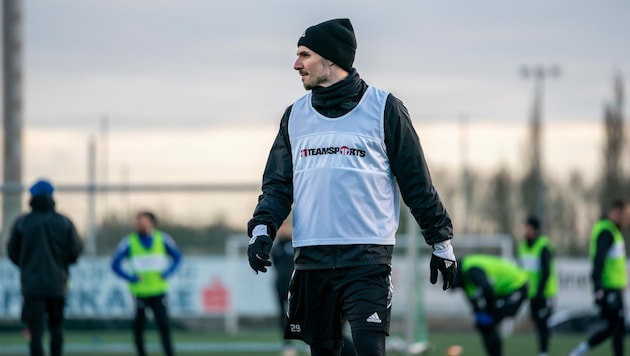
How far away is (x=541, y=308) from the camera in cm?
1717

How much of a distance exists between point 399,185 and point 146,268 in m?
9.29

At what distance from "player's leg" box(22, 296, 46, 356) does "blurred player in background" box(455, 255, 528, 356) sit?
177 inches

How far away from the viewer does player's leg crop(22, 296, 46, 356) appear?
40.5ft

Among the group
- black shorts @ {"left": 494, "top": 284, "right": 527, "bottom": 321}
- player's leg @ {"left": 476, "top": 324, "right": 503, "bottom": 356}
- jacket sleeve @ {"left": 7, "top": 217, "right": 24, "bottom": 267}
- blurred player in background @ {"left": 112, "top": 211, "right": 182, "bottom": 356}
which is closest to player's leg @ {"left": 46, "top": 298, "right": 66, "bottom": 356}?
jacket sleeve @ {"left": 7, "top": 217, "right": 24, "bottom": 267}

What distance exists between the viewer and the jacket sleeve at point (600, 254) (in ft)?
48.7

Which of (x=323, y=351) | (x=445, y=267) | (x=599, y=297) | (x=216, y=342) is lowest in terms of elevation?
(x=216, y=342)

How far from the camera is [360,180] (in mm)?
6465

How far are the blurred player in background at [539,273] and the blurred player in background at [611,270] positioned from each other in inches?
53.7

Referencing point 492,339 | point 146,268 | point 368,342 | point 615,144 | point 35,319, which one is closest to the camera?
point 368,342

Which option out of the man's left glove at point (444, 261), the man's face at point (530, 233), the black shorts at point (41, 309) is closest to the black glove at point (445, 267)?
the man's left glove at point (444, 261)

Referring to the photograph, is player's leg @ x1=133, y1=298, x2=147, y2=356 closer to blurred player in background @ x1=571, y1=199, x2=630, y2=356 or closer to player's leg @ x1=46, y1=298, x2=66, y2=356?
player's leg @ x1=46, y1=298, x2=66, y2=356

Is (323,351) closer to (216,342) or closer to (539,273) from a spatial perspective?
(539,273)

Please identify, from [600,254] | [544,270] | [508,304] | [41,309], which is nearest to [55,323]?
[41,309]

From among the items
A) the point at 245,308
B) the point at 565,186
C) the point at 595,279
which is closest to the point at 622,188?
the point at 565,186
